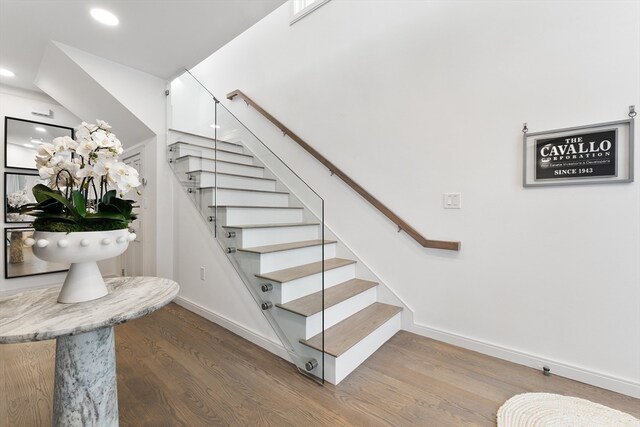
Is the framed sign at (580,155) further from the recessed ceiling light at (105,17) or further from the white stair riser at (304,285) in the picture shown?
the recessed ceiling light at (105,17)

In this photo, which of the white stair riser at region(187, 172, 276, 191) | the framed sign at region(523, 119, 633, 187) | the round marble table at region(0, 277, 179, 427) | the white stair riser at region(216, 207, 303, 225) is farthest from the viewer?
the white stair riser at region(187, 172, 276, 191)

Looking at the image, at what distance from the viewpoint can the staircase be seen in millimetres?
2025

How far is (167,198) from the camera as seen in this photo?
3.48m

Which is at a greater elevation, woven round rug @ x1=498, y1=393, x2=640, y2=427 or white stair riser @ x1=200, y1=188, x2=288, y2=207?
white stair riser @ x1=200, y1=188, x2=288, y2=207

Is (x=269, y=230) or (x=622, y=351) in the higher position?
(x=269, y=230)

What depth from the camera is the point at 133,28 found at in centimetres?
253

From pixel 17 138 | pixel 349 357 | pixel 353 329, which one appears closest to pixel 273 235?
pixel 353 329

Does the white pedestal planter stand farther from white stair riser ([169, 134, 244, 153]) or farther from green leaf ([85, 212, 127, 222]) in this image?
white stair riser ([169, 134, 244, 153])

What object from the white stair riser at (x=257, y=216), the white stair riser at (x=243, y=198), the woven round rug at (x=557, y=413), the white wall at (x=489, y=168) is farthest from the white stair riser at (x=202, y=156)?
the woven round rug at (x=557, y=413)

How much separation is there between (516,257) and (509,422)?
1079mm

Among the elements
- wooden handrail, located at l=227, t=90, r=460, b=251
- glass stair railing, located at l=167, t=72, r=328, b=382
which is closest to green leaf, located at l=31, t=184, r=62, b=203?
glass stair railing, located at l=167, t=72, r=328, b=382

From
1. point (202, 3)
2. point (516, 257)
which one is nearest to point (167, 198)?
point (202, 3)

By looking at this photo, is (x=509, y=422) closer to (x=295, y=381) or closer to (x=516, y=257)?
(x=516, y=257)

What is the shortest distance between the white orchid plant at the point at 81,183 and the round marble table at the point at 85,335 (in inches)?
11.5
